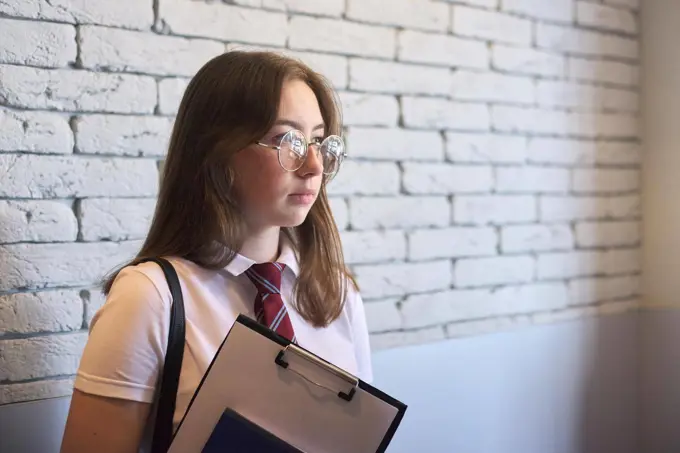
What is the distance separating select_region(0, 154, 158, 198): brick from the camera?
111 centimetres

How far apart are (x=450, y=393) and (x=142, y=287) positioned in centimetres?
91

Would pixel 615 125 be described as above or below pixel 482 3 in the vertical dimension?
below

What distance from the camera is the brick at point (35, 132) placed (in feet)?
Result: 3.61

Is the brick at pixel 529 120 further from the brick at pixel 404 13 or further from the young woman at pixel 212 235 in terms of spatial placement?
the young woman at pixel 212 235

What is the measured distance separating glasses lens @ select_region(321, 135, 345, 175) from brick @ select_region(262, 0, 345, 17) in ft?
1.45

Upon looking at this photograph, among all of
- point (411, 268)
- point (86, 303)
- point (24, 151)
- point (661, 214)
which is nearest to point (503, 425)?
point (411, 268)

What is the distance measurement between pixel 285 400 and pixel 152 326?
18 centimetres

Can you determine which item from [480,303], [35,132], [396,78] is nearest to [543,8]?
[396,78]

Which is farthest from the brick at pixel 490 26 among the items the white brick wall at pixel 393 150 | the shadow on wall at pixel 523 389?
the shadow on wall at pixel 523 389

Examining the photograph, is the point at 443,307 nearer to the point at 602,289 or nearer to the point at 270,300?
the point at 602,289

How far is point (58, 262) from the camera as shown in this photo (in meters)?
1.15

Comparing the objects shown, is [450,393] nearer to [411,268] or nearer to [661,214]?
[411,268]

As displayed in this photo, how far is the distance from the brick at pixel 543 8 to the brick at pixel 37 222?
1050 mm

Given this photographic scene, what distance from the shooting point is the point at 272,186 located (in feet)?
3.17
